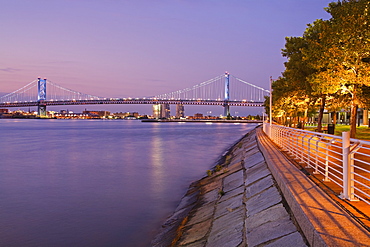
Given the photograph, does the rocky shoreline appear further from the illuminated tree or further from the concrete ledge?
the illuminated tree

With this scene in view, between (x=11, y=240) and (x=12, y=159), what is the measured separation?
2264 cm

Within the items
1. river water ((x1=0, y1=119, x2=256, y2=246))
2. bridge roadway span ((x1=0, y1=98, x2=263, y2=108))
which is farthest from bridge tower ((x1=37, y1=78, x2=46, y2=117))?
river water ((x1=0, y1=119, x2=256, y2=246))

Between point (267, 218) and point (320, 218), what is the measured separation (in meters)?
1.50

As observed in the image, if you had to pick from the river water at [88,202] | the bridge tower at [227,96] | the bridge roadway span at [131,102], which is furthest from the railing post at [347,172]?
the bridge tower at [227,96]

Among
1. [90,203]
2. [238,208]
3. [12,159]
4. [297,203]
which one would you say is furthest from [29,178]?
[297,203]

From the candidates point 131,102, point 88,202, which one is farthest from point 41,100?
point 88,202

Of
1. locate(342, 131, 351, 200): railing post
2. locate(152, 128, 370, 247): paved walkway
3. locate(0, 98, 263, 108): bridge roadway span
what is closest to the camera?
locate(152, 128, 370, 247): paved walkway

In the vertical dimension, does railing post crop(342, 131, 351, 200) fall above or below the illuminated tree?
below

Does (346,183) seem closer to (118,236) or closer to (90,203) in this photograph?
(118,236)

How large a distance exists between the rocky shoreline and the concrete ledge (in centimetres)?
22

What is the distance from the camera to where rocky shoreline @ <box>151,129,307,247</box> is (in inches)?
220

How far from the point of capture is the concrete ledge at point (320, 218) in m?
4.19

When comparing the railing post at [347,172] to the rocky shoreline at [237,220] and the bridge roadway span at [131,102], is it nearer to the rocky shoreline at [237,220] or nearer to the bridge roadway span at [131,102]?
the rocky shoreline at [237,220]

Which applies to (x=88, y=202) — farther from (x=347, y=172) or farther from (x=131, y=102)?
(x=131, y=102)
